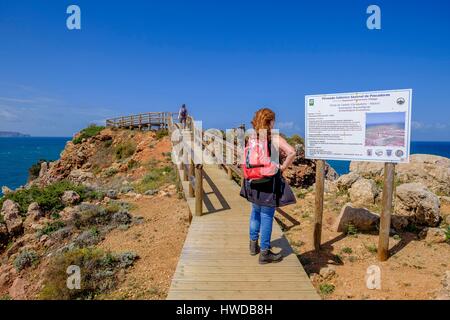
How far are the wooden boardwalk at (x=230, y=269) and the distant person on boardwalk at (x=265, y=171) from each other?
0.38m

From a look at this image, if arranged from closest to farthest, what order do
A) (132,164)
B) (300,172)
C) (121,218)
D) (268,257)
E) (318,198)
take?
(268,257) < (318,198) < (121,218) < (300,172) < (132,164)

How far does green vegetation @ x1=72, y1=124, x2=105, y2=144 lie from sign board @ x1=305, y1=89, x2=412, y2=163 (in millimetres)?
31194

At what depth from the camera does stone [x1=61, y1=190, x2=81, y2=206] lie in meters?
12.9

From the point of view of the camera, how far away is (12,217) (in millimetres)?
11719

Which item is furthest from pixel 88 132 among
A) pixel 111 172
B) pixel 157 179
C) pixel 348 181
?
pixel 348 181

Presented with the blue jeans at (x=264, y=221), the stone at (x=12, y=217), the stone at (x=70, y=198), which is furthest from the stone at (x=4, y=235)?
the blue jeans at (x=264, y=221)

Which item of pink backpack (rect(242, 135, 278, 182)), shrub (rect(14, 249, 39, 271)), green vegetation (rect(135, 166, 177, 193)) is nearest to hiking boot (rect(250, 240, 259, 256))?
pink backpack (rect(242, 135, 278, 182))

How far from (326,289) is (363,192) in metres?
5.08

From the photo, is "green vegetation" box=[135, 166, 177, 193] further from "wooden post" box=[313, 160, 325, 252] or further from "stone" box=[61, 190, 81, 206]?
"wooden post" box=[313, 160, 325, 252]

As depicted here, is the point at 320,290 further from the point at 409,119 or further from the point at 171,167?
the point at 171,167

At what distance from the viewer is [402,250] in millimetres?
6297

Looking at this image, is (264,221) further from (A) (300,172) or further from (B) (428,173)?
(A) (300,172)

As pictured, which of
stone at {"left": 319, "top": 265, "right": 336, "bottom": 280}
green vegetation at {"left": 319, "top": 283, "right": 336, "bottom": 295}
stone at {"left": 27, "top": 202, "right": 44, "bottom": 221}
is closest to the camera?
green vegetation at {"left": 319, "top": 283, "right": 336, "bottom": 295}
